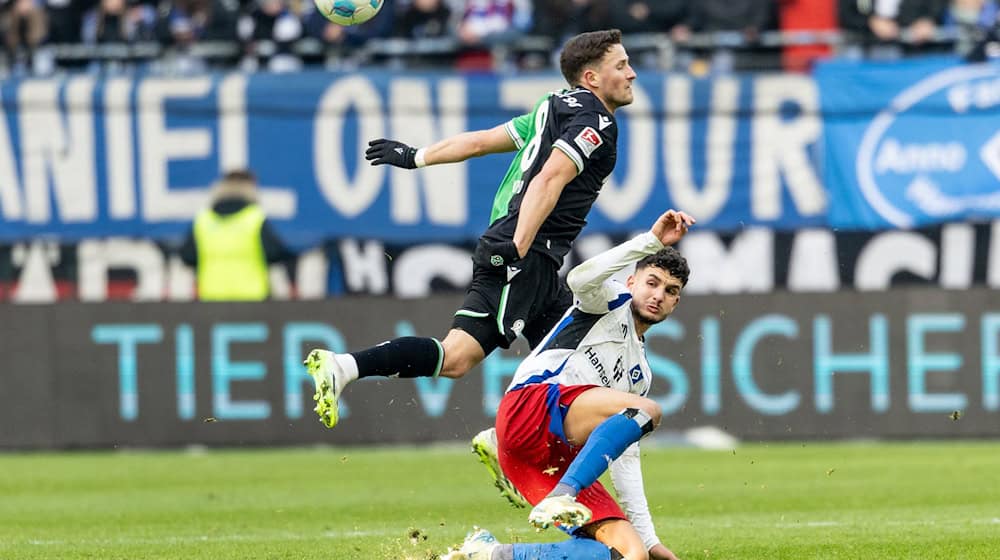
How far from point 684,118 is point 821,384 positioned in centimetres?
316

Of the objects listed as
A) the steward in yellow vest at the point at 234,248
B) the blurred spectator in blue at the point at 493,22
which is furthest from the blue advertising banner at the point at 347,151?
the blurred spectator in blue at the point at 493,22

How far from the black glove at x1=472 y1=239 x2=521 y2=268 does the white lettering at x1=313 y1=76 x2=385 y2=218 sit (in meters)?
8.27

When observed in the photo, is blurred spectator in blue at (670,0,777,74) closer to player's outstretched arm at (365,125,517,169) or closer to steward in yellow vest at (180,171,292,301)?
steward in yellow vest at (180,171,292,301)

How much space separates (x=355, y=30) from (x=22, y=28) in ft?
11.9

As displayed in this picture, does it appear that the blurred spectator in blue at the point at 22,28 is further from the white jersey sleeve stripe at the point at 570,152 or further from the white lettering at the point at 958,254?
the white jersey sleeve stripe at the point at 570,152

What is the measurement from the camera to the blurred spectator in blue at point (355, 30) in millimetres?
17453

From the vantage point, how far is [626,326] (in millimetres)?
7609

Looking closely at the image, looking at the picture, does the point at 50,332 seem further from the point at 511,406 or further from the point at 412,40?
the point at 511,406

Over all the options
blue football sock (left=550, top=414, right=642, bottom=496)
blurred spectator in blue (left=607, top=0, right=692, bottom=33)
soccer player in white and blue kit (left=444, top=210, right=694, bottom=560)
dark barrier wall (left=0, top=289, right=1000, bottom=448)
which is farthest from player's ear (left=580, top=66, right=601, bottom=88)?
blurred spectator in blue (left=607, top=0, right=692, bottom=33)

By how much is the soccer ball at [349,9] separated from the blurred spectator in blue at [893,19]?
362 inches

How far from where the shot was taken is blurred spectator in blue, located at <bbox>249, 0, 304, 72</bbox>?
17.5 metres

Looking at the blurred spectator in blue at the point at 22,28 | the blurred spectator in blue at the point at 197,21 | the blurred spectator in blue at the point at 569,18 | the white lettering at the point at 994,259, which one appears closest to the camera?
the white lettering at the point at 994,259

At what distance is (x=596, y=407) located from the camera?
7328 mm

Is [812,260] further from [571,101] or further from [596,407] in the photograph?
[596,407]
